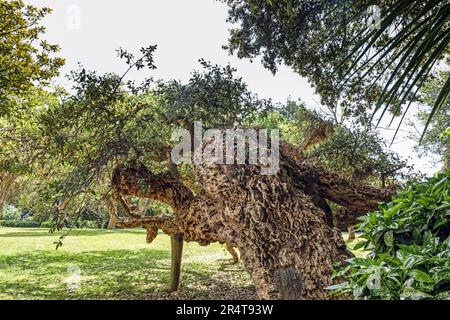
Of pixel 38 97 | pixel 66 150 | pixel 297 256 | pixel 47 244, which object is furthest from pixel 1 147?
pixel 47 244

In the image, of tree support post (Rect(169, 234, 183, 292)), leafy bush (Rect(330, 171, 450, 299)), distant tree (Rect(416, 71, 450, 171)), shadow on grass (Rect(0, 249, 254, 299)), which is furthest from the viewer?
distant tree (Rect(416, 71, 450, 171))

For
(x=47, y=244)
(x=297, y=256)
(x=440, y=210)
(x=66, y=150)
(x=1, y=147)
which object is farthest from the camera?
(x=47, y=244)

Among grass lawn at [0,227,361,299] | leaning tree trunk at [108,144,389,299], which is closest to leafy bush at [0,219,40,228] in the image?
grass lawn at [0,227,361,299]

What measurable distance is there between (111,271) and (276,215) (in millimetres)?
4895

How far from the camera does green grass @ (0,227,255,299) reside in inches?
197

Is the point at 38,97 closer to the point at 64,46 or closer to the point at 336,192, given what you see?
the point at 64,46

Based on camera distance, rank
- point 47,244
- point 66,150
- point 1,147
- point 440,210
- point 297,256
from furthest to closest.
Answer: point 47,244, point 1,147, point 66,150, point 297,256, point 440,210

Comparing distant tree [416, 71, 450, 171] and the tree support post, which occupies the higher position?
distant tree [416, 71, 450, 171]

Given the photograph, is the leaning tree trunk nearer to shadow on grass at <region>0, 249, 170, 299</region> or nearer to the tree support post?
the tree support post

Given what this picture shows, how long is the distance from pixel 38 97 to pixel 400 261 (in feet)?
16.2

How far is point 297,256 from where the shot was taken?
8.34 ft

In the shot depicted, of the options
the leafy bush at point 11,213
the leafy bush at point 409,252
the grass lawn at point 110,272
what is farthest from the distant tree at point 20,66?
the leafy bush at point 11,213

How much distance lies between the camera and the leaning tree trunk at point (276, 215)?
2549 millimetres

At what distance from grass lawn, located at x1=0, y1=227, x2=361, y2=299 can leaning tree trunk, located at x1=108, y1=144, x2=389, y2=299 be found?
6.15ft
